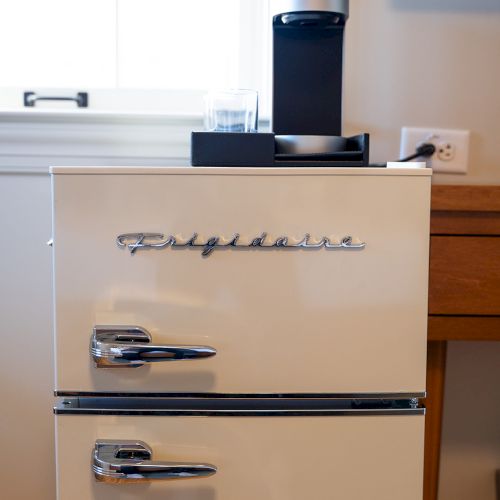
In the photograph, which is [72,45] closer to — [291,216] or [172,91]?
[172,91]

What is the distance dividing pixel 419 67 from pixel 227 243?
743 millimetres

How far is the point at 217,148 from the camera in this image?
0.83 metres

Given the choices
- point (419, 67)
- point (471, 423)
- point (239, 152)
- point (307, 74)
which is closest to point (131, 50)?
point (307, 74)

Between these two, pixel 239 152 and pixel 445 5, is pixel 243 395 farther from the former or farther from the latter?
pixel 445 5

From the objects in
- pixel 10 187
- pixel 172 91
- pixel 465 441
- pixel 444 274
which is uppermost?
pixel 172 91

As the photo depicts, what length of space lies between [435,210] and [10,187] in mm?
809

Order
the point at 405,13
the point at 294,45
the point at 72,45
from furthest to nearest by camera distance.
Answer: the point at 72,45
the point at 405,13
the point at 294,45

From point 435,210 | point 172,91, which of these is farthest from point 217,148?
point 172,91

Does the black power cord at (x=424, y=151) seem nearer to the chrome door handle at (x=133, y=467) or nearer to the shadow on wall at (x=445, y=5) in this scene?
the shadow on wall at (x=445, y=5)

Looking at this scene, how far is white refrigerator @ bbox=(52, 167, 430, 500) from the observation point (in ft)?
2.48

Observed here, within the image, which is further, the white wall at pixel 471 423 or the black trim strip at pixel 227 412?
the white wall at pixel 471 423

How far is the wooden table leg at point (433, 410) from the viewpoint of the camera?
4.00ft

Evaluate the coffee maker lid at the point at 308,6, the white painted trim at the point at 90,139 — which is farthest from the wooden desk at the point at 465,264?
the white painted trim at the point at 90,139

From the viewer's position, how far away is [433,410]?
123cm
